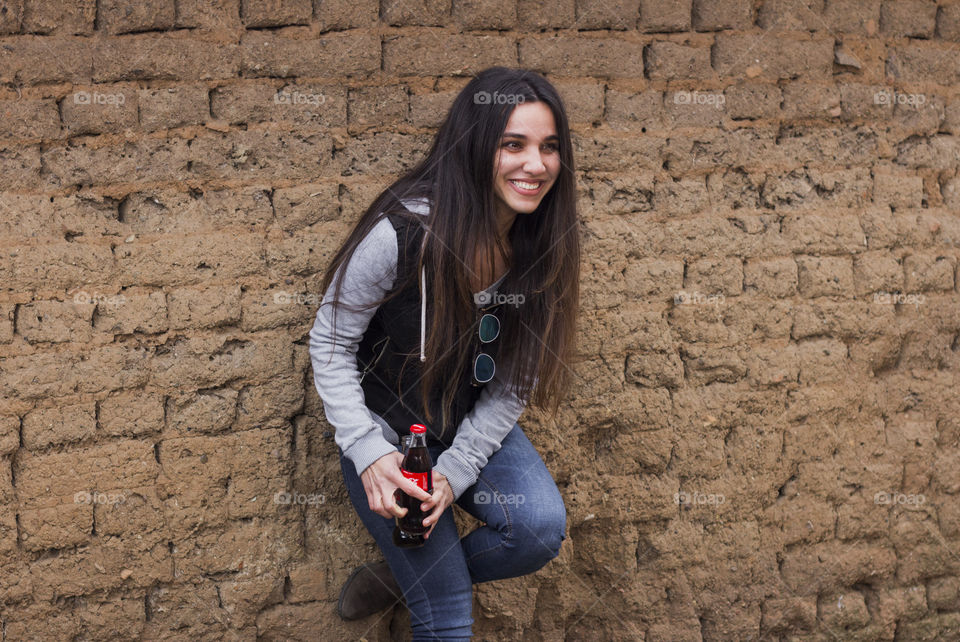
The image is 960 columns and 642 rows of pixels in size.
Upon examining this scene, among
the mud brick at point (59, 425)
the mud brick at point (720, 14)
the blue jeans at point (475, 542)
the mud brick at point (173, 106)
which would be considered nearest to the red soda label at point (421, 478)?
the blue jeans at point (475, 542)

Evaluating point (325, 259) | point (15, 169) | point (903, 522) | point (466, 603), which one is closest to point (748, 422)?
point (903, 522)

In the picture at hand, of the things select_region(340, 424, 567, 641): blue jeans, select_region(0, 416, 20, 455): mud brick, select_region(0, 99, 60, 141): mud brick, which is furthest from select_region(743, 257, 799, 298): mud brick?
select_region(0, 416, 20, 455): mud brick

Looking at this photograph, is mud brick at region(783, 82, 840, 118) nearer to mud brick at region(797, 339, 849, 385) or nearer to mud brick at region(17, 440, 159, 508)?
mud brick at region(797, 339, 849, 385)

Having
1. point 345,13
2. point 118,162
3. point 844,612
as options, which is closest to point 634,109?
point 345,13

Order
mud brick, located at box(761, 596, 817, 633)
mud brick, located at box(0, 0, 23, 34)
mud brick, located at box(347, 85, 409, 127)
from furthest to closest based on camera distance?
mud brick, located at box(761, 596, 817, 633), mud brick, located at box(347, 85, 409, 127), mud brick, located at box(0, 0, 23, 34)

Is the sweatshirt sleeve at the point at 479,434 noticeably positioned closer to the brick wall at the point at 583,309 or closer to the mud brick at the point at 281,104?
the brick wall at the point at 583,309

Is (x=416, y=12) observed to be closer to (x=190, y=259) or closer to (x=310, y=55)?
(x=310, y=55)

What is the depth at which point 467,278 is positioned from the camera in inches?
101

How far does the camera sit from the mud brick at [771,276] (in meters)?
3.47

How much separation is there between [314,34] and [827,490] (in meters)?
2.51

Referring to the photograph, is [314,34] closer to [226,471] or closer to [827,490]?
[226,471]

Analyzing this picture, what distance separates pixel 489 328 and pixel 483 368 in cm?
12

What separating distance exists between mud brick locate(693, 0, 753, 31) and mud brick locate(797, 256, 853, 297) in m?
0.89

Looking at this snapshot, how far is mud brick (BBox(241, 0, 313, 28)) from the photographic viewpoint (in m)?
2.96
